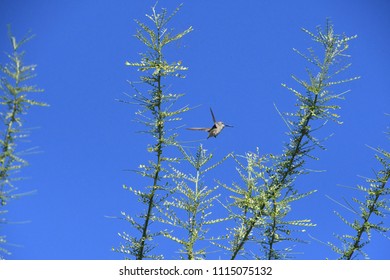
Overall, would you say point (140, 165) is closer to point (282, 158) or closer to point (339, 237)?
point (282, 158)

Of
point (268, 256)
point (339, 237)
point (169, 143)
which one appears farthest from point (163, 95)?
point (339, 237)

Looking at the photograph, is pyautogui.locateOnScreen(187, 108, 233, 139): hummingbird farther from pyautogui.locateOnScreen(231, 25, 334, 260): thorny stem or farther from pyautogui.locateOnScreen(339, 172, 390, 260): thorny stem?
pyautogui.locateOnScreen(339, 172, 390, 260): thorny stem

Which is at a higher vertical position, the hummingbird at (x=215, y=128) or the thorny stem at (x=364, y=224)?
the hummingbird at (x=215, y=128)

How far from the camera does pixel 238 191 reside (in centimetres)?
1361

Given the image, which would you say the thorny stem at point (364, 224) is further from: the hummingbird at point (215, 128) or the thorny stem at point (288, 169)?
the hummingbird at point (215, 128)

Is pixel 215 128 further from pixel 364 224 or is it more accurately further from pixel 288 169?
pixel 364 224

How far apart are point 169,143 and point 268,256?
4580mm

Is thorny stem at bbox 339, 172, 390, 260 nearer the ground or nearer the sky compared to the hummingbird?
nearer the ground

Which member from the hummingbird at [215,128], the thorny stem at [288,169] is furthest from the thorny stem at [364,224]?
the hummingbird at [215,128]

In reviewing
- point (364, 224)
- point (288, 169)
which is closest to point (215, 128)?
point (288, 169)

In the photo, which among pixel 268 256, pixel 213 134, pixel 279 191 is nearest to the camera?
Result: pixel 213 134

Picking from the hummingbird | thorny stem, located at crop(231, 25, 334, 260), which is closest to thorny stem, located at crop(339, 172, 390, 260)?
thorny stem, located at crop(231, 25, 334, 260)

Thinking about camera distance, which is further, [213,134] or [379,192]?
[379,192]
